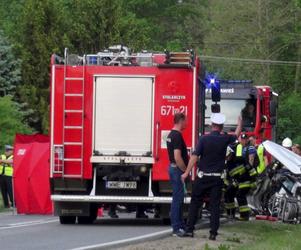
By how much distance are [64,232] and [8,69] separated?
117 feet

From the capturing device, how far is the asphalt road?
48.9ft

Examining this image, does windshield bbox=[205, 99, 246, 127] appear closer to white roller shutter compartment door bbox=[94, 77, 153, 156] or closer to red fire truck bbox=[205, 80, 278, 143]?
red fire truck bbox=[205, 80, 278, 143]

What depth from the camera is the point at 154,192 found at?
738 inches

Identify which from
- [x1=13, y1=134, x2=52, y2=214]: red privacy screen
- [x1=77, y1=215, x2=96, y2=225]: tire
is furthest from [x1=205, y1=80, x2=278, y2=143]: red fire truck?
[x1=77, y1=215, x2=96, y2=225]: tire

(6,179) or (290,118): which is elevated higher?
(290,118)

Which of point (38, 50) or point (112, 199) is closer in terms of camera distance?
point (112, 199)

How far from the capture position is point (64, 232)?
17359mm

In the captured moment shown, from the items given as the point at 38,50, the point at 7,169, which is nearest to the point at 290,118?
the point at 38,50

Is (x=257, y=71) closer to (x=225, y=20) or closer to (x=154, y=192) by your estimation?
(x=225, y=20)

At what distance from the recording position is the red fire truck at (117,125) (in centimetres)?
1861

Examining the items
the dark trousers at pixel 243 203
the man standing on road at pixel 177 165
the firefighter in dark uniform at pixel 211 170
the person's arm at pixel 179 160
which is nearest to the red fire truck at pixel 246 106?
the dark trousers at pixel 243 203

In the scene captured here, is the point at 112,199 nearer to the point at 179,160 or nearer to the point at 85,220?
the point at 85,220

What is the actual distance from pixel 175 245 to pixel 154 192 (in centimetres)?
413

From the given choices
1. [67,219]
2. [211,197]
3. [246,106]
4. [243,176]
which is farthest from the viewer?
[246,106]
